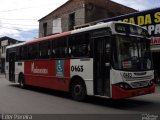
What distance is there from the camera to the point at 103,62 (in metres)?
10.6

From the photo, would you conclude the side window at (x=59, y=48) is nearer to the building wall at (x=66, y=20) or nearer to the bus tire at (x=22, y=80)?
the bus tire at (x=22, y=80)

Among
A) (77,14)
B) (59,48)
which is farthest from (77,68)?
(77,14)

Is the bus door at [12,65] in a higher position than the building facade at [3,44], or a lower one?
lower

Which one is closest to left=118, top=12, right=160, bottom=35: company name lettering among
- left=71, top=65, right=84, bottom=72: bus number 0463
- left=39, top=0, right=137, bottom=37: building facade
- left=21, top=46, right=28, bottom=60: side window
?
left=21, top=46, right=28, bottom=60: side window

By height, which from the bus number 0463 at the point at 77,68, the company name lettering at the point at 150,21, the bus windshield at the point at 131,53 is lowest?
the bus number 0463 at the point at 77,68

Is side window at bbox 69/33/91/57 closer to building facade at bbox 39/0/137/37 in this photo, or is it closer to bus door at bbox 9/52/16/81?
bus door at bbox 9/52/16/81

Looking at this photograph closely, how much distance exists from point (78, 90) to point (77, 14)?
71.6 feet

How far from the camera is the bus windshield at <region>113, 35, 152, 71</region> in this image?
10.0m

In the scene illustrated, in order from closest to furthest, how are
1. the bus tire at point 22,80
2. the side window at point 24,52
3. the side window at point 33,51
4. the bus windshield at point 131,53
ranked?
the bus windshield at point 131,53, the side window at point 33,51, the side window at point 24,52, the bus tire at point 22,80

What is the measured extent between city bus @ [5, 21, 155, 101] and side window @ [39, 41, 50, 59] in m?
0.24

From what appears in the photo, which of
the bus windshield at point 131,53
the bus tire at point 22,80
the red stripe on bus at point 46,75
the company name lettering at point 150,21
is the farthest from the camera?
the company name lettering at point 150,21

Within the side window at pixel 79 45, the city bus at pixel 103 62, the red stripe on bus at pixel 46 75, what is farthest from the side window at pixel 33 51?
the side window at pixel 79 45

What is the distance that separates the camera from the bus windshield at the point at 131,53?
10.0 meters

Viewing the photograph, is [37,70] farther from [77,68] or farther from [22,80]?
[77,68]
